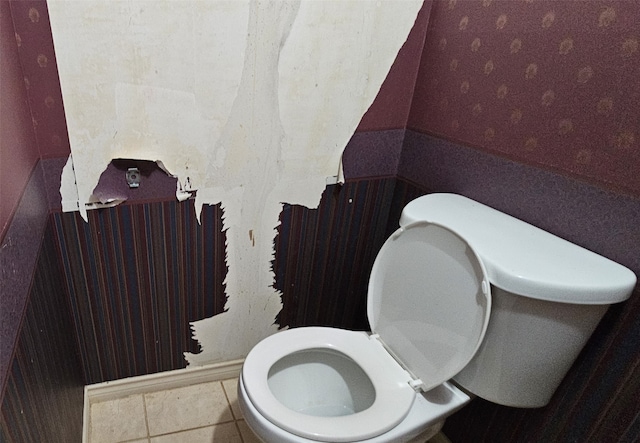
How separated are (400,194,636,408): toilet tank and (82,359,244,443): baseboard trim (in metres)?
0.89

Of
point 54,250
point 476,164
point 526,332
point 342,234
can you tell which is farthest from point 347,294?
point 54,250

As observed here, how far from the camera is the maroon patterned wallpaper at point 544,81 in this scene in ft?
2.63

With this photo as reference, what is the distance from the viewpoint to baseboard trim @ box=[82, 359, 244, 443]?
1396 mm

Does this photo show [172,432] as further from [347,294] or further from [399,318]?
[399,318]

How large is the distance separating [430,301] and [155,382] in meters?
1.03

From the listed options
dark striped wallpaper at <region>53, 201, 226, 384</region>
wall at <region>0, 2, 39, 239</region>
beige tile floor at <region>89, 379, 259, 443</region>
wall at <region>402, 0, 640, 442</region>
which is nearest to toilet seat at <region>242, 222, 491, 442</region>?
wall at <region>402, 0, 640, 442</region>

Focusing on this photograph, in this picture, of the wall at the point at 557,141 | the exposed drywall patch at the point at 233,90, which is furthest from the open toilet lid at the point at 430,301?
the exposed drywall patch at the point at 233,90

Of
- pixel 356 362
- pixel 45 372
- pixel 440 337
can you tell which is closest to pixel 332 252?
pixel 356 362

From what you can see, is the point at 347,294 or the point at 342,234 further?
the point at 347,294

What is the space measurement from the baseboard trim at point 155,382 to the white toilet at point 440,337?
0.48m

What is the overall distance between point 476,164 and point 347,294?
701mm

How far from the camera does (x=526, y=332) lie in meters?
0.84

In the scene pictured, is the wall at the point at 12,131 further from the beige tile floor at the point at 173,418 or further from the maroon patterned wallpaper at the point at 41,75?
the beige tile floor at the point at 173,418

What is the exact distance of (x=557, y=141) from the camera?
0.92 m
